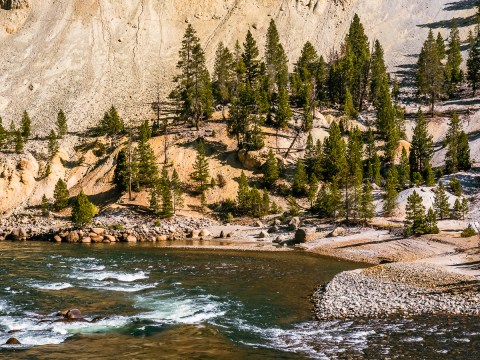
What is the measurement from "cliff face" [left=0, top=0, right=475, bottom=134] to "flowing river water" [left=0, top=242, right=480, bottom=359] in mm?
59883

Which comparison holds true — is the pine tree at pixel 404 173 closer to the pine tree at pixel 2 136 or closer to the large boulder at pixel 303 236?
the large boulder at pixel 303 236

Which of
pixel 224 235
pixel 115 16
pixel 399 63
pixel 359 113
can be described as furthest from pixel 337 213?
pixel 115 16

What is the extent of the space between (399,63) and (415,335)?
10696 centimetres

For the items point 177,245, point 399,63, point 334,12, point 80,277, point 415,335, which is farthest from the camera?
point 334,12

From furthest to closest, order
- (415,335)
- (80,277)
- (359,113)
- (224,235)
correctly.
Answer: (359,113), (224,235), (80,277), (415,335)

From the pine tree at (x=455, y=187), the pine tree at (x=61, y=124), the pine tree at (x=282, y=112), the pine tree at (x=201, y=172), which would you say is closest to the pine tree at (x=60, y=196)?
the pine tree at (x=61, y=124)

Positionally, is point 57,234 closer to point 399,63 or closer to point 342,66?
point 342,66

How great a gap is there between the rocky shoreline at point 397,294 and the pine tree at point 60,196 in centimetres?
4985

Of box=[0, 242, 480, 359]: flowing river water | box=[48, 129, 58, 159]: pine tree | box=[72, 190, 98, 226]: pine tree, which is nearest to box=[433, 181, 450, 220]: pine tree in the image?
box=[0, 242, 480, 359]: flowing river water

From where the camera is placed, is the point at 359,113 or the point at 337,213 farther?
the point at 359,113

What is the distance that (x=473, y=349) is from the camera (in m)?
16.2

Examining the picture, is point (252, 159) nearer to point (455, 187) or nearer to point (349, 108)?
point (349, 108)

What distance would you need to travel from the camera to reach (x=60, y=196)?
67.1m

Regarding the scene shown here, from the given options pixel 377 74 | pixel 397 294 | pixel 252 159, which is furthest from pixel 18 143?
pixel 397 294
